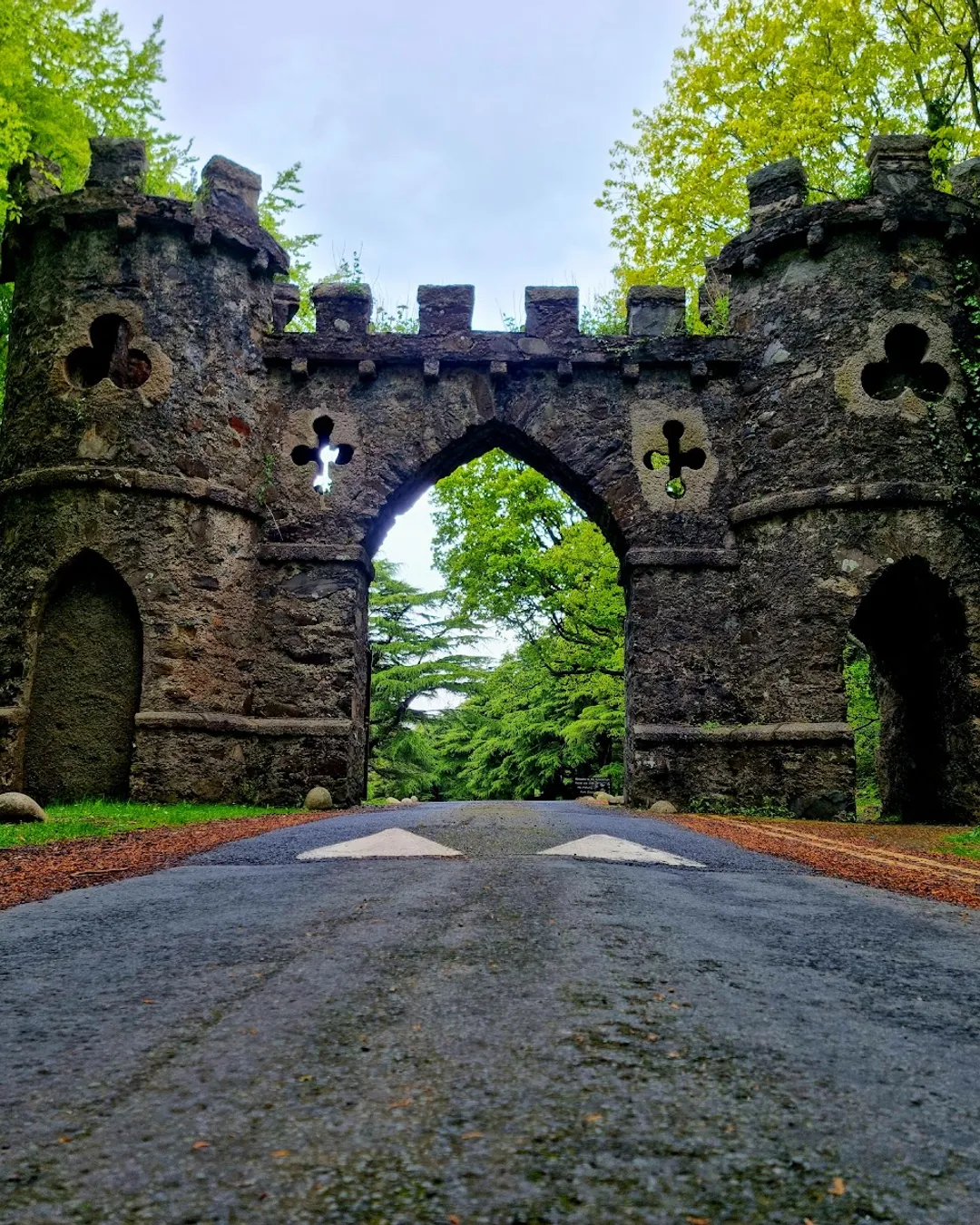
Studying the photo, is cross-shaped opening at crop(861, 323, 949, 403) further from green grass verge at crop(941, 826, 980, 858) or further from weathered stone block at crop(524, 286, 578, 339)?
green grass verge at crop(941, 826, 980, 858)

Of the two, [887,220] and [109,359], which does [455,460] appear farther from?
[887,220]

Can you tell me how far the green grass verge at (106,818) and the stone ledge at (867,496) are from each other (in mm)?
6939

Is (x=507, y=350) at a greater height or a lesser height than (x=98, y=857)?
greater

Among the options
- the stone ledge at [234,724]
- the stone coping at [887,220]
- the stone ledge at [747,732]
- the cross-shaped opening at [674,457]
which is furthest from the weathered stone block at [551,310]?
the stone ledge at [234,724]

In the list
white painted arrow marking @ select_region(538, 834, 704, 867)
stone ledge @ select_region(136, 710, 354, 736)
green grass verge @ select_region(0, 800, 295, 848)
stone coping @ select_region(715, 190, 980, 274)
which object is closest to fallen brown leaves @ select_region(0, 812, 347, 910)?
green grass verge @ select_region(0, 800, 295, 848)

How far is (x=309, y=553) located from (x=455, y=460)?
249 centimetres

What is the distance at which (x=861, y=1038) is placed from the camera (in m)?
1.76

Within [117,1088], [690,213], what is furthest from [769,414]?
[117,1088]

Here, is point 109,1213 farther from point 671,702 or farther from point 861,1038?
point 671,702

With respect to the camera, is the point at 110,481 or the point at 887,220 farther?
the point at 887,220

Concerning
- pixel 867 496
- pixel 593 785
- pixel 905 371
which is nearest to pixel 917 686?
pixel 867 496

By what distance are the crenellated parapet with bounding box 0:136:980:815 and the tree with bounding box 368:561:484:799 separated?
10.5 metres

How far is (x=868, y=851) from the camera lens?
6.08 metres

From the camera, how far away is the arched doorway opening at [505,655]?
699 inches
